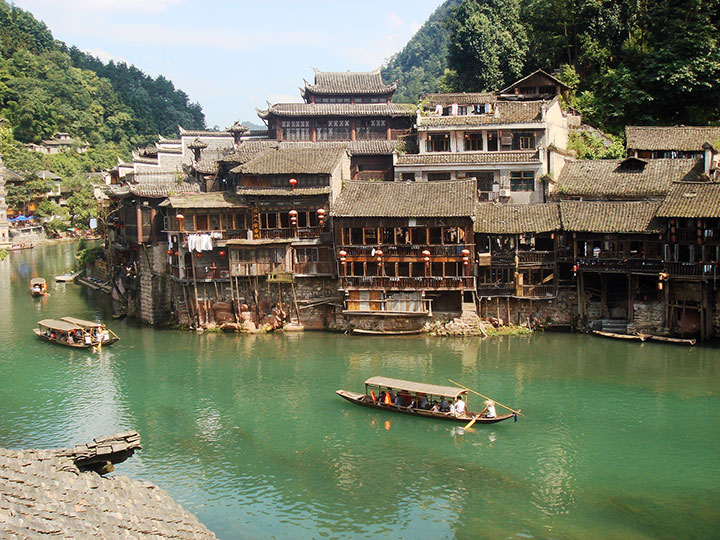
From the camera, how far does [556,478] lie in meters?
23.9

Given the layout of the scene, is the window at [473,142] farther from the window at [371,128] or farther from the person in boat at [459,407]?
the person in boat at [459,407]

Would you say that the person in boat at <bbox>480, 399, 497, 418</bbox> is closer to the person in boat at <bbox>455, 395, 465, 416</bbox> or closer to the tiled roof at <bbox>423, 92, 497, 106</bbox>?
the person in boat at <bbox>455, 395, 465, 416</bbox>

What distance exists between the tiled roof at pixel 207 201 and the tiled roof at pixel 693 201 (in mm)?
22917

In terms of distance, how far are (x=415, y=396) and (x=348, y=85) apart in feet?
119

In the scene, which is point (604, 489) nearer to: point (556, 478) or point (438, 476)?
point (556, 478)

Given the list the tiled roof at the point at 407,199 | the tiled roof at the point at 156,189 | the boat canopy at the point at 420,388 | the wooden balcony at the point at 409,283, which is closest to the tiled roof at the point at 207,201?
the tiled roof at the point at 156,189

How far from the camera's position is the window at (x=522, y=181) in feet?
149

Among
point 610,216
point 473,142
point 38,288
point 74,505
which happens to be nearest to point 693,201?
point 610,216

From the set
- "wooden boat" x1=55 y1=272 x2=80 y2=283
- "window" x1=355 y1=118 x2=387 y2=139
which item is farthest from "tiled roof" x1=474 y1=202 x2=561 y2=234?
"wooden boat" x1=55 y1=272 x2=80 y2=283

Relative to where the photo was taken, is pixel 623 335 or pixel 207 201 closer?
pixel 623 335

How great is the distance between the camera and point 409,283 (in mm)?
40062

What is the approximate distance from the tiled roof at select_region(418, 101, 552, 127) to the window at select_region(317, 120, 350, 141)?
337 inches

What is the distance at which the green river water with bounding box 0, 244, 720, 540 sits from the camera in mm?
21781

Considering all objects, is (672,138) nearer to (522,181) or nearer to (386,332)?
(522,181)
